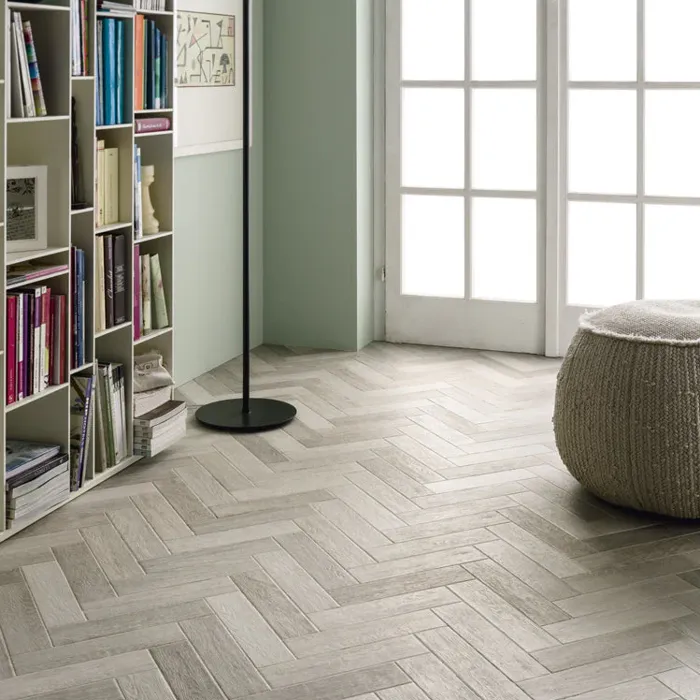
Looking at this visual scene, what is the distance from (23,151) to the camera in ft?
10.7

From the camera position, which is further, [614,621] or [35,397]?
[35,397]

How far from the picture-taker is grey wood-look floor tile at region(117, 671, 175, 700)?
2.31m

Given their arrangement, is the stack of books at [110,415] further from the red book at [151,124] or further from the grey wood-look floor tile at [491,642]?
the grey wood-look floor tile at [491,642]

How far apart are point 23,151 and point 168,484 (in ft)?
3.54

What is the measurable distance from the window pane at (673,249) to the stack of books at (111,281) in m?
2.38

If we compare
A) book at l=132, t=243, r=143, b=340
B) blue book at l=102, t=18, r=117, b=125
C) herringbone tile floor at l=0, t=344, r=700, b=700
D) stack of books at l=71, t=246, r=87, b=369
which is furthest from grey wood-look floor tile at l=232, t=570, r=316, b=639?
blue book at l=102, t=18, r=117, b=125

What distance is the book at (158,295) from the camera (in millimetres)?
3799

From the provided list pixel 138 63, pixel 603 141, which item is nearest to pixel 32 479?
pixel 138 63

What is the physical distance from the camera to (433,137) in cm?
518

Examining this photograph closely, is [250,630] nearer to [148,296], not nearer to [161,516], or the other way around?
[161,516]

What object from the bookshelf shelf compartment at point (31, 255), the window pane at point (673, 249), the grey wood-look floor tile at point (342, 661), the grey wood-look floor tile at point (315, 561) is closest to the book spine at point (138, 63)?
the bookshelf shelf compartment at point (31, 255)

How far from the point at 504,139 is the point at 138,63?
1982mm

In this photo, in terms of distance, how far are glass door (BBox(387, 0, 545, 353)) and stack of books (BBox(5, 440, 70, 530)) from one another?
238cm

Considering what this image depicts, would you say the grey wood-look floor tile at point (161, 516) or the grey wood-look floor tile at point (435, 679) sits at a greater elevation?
the grey wood-look floor tile at point (161, 516)
